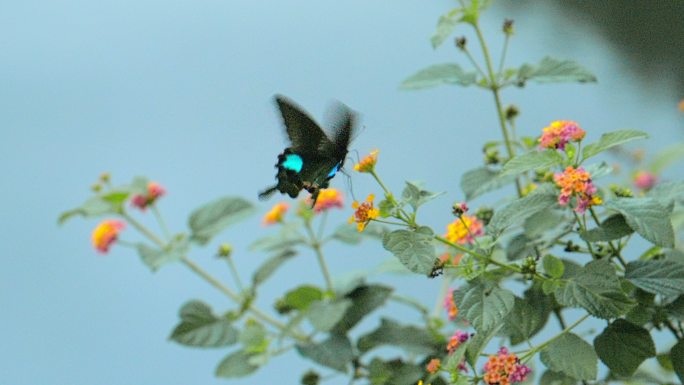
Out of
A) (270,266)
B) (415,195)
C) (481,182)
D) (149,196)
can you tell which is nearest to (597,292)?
(415,195)

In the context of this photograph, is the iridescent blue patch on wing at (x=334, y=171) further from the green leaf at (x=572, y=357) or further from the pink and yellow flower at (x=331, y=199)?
the pink and yellow flower at (x=331, y=199)

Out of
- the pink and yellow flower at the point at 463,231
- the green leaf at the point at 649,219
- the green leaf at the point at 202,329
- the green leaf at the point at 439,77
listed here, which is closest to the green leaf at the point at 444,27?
the green leaf at the point at 439,77

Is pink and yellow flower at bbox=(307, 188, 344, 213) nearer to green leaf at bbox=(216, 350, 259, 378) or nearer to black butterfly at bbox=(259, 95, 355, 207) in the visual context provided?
green leaf at bbox=(216, 350, 259, 378)

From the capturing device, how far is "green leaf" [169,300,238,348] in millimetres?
1050

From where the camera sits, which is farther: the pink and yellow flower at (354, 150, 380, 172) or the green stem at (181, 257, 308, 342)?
the green stem at (181, 257, 308, 342)

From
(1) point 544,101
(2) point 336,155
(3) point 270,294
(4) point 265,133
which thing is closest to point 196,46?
(4) point 265,133

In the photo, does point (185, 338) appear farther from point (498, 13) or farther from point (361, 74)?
point (498, 13)

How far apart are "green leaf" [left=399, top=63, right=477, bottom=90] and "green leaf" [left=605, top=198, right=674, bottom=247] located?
31 cm

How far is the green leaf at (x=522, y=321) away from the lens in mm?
670

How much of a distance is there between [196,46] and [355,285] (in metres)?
1.27

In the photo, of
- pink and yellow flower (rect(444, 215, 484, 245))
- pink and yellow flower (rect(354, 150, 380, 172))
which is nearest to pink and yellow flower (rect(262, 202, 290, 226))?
pink and yellow flower (rect(444, 215, 484, 245))

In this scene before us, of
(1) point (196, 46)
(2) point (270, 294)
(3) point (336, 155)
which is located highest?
(1) point (196, 46)

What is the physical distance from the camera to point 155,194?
118cm

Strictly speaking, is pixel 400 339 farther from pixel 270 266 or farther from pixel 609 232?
pixel 609 232
